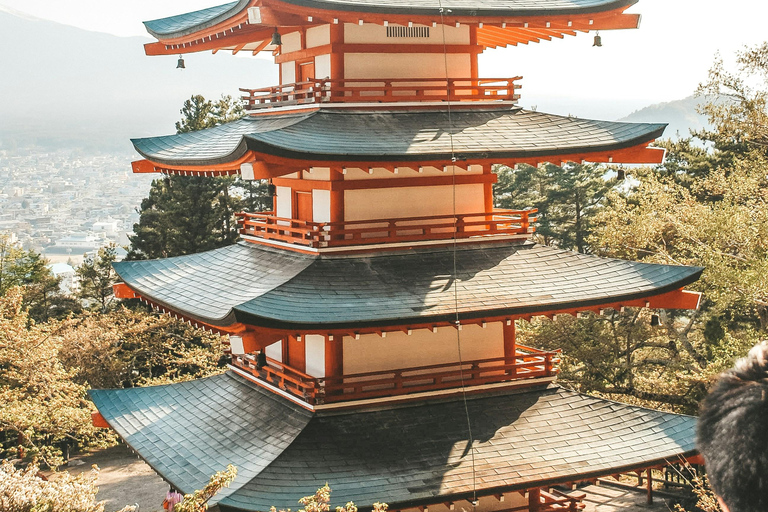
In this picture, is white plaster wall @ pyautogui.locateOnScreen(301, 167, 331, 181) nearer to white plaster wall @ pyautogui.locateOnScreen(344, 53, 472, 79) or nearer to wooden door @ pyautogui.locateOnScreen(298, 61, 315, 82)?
white plaster wall @ pyautogui.locateOnScreen(344, 53, 472, 79)

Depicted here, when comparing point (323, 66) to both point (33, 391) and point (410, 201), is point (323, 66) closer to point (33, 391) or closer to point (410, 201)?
point (410, 201)

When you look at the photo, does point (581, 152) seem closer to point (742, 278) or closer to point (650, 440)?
point (650, 440)

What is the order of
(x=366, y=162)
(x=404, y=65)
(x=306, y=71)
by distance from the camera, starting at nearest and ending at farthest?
(x=366, y=162) < (x=404, y=65) < (x=306, y=71)

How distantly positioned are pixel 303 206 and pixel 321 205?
82 cm

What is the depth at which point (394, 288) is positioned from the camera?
1248cm

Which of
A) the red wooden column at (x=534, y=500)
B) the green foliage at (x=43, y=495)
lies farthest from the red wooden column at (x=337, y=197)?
the green foliage at (x=43, y=495)

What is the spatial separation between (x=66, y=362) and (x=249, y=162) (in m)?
20.4

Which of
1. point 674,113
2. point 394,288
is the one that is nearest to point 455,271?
point 394,288

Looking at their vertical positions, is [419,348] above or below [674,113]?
below

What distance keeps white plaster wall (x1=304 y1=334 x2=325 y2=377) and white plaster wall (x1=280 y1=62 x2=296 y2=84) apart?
530 cm

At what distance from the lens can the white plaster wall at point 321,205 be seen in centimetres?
1348

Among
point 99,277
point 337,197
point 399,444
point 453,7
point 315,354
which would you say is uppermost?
point 453,7

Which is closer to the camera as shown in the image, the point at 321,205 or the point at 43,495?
the point at 43,495

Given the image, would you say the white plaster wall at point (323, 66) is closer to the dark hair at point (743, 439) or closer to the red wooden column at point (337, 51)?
the red wooden column at point (337, 51)
